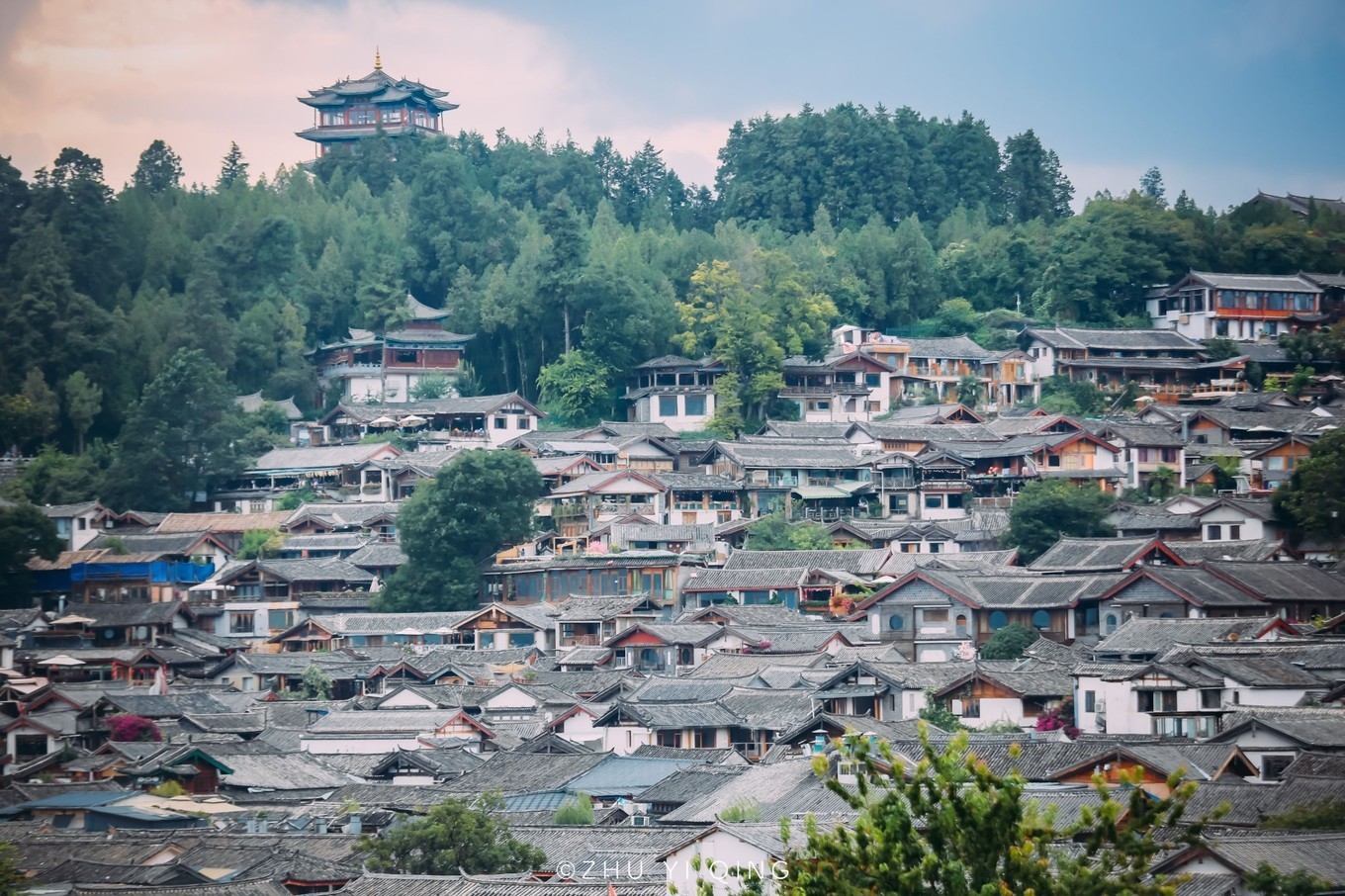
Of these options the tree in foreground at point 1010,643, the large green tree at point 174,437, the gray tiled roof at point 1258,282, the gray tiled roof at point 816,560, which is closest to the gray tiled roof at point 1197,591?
the tree in foreground at point 1010,643

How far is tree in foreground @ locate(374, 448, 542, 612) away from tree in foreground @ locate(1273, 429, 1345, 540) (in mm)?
16923

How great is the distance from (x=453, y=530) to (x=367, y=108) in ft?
114

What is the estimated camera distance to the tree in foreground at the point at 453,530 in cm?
4191

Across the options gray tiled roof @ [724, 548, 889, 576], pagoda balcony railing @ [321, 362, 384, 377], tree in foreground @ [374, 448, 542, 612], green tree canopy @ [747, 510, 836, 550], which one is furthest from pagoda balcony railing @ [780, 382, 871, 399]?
pagoda balcony railing @ [321, 362, 384, 377]

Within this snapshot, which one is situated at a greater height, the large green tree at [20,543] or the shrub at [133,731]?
the large green tree at [20,543]

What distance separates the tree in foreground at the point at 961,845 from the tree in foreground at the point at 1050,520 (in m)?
29.9

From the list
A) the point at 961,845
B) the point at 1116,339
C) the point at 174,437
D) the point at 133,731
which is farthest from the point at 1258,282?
the point at 961,845

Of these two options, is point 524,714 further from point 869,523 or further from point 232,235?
point 232,235

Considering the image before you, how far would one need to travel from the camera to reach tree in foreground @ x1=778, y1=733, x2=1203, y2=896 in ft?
32.6

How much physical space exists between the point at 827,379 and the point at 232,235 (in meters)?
18.8

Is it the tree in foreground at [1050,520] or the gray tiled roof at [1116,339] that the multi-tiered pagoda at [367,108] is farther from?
the tree in foreground at [1050,520]

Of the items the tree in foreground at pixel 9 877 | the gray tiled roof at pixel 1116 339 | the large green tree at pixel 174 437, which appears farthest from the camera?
the gray tiled roof at pixel 1116 339

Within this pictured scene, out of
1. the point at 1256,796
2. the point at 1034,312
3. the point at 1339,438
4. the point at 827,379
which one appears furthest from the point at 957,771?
→ the point at 1034,312

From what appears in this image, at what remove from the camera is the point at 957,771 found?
10.5m
